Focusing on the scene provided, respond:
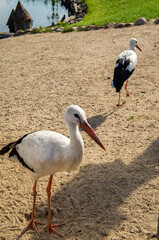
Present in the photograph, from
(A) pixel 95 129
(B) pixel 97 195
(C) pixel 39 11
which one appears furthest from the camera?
(C) pixel 39 11

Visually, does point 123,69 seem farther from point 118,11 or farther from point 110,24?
point 118,11

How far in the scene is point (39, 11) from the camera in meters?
22.0

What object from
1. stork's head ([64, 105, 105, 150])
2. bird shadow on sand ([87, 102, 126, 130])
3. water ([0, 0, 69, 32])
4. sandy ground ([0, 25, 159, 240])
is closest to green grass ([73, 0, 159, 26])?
sandy ground ([0, 25, 159, 240])

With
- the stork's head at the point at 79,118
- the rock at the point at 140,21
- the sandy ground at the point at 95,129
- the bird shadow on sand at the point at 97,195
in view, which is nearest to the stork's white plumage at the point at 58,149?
the stork's head at the point at 79,118

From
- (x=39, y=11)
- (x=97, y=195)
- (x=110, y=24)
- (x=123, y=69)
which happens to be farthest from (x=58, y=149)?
(x=39, y=11)

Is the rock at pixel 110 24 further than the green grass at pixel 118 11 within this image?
No

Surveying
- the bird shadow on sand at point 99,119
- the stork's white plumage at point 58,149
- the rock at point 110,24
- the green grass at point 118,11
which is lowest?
the bird shadow on sand at point 99,119

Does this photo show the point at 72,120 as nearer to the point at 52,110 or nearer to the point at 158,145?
the point at 158,145

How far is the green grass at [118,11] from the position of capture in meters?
12.4

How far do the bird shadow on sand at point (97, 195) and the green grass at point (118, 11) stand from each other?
368 inches

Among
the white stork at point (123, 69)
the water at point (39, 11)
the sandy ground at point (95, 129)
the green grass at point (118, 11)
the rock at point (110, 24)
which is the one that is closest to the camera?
the sandy ground at point (95, 129)

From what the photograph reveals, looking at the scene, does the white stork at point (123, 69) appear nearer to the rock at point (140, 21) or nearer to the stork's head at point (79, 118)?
the stork's head at point (79, 118)

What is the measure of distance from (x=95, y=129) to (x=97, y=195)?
1834 mm

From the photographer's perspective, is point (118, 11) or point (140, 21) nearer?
point (140, 21)
